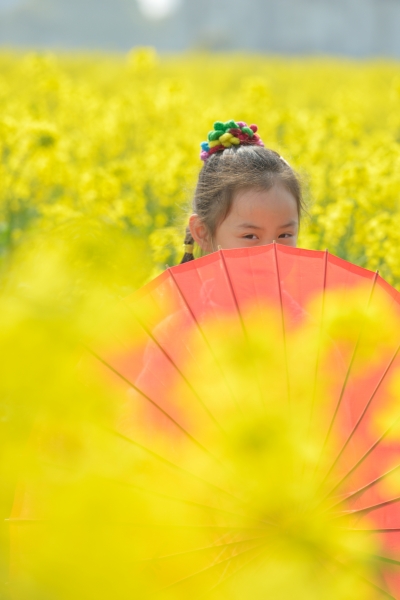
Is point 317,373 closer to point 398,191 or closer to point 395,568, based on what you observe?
point 395,568

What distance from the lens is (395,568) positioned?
0.85m

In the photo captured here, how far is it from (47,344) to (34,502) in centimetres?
16

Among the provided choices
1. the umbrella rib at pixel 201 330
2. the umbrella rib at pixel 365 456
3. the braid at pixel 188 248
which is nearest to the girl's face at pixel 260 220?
the braid at pixel 188 248

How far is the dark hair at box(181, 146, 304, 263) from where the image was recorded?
1.87 meters

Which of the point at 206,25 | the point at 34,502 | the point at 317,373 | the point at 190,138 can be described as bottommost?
the point at 34,502

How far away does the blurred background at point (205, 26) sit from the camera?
100ft

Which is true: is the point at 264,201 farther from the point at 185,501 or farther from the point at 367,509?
the point at 185,501

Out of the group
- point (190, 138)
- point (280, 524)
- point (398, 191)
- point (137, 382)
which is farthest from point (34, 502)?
point (190, 138)

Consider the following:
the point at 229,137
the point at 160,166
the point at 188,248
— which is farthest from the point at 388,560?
the point at 160,166

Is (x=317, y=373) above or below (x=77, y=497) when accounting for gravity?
above

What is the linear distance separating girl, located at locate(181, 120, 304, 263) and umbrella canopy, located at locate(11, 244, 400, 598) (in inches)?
16.5

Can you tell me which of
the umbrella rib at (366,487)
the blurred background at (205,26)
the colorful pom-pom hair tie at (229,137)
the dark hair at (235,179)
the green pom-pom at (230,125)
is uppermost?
the blurred background at (205,26)

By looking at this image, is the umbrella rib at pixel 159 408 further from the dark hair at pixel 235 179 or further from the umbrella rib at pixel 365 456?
the dark hair at pixel 235 179

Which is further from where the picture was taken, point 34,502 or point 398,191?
point 398,191
